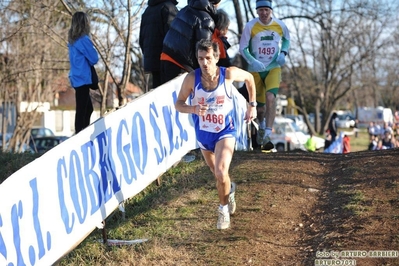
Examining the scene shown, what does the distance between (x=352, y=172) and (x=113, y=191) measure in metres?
3.54

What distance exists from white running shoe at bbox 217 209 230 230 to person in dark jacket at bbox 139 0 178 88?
3.77 metres

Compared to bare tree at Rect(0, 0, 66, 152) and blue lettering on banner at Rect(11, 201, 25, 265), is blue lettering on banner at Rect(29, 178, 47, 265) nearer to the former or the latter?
blue lettering on banner at Rect(11, 201, 25, 265)

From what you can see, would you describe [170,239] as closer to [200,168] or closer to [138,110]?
[138,110]

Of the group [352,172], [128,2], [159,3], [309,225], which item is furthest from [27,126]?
[309,225]

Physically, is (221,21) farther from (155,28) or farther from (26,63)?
(26,63)

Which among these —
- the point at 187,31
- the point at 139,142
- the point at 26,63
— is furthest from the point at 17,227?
the point at 26,63

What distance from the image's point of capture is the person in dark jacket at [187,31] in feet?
31.1

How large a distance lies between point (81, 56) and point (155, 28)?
1.39 metres

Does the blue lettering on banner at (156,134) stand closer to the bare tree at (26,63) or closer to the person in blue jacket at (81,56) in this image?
the person in blue jacket at (81,56)

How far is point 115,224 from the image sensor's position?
7750 mm

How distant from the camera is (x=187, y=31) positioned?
946cm

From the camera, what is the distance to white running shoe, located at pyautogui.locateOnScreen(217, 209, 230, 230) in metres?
7.09

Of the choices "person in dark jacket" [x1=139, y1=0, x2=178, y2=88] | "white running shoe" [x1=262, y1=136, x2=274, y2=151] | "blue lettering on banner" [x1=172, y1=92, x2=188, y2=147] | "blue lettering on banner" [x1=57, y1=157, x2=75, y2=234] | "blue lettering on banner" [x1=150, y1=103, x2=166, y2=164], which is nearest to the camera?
"blue lettering on banner" [x1=57, y1=157, x2=75, y2=234]

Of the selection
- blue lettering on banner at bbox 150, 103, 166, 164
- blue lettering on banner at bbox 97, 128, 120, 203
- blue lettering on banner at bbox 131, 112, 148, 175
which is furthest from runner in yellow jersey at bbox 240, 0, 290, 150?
blue lettering on banner at bbox 97, 128, 120, 203
